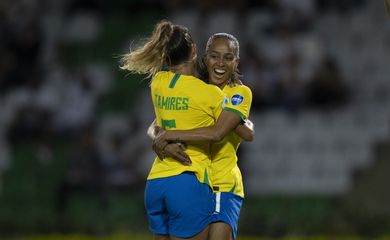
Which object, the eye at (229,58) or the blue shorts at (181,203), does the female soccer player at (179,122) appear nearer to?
the blue shorts at (181,203)

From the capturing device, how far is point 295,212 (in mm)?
12156

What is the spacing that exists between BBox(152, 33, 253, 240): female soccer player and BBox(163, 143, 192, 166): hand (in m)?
0.02

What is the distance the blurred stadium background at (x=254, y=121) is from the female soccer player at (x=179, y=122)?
5422mm

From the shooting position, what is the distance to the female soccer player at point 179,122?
6301 mm

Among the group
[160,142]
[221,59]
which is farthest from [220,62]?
[160,142]

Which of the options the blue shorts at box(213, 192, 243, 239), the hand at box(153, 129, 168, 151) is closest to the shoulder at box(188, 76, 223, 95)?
the hand at box(153, 129, 168, 151)

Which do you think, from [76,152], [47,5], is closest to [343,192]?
[76,152]

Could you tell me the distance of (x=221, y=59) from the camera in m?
6.54

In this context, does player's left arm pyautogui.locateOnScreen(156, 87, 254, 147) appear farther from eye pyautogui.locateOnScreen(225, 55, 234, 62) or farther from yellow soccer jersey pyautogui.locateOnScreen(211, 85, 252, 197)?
eye pyautogui.locateOnScreen(225, 55, 234, 62)

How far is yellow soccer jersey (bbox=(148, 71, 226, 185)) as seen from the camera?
6.34 m

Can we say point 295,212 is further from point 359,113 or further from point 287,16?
point 287,16

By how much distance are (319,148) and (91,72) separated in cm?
362

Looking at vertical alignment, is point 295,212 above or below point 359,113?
below

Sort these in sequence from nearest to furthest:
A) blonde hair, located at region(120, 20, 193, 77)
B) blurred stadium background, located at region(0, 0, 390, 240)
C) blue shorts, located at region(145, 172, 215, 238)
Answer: blue shorts, located at region(145, 172, 215, 238)
blonde hair, located at region(120, 20, 193, 77)
blurred stadium background, located at region(0, 0, 390, 240)
